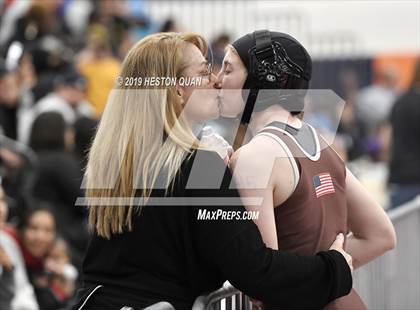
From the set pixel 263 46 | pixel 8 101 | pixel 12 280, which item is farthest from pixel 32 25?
pixel 263 46

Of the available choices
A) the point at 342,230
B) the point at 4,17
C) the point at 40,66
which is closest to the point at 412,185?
the point at 40,66

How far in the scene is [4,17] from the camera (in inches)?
416

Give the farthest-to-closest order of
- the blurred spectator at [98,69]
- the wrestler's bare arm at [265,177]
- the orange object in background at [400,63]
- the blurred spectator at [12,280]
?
1. the orange object in background at [400,63]
2. the blurred spectator at [98,69]
3. the blurred spectator at [12,280]
4. the wrestler's bare arm at [265,177]

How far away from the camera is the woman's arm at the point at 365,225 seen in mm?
3590

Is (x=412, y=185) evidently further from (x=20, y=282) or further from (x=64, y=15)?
(x=64, y=15)

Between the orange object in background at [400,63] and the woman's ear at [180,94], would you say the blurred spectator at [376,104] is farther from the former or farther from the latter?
the woman's ear at [180,94]

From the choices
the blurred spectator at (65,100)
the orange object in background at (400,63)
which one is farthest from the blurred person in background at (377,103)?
the blurred spectator at (65,100)

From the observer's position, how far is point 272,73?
332 cm

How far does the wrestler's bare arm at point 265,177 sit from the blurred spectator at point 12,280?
275cm

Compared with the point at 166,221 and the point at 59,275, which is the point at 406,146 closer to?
the point at 59,275

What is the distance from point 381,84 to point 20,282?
9.27 m

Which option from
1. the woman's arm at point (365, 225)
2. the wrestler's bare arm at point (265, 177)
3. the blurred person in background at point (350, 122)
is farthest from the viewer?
the blurred person in background at point (350, 122)

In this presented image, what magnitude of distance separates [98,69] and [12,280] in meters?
4.64

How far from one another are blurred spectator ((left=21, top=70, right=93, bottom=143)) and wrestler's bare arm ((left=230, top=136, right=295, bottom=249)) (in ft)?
17.7
